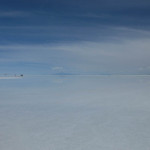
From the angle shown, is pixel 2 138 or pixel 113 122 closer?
pixel 2 138

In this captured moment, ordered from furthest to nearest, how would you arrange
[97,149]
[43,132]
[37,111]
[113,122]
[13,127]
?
[37,111] < [113,122] < [13,127] < [43,132] < [97,149]

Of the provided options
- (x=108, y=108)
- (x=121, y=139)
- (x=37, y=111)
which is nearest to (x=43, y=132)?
(x=121, y=139)

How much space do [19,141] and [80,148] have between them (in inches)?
24.2

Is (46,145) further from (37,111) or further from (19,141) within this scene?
(37,111)

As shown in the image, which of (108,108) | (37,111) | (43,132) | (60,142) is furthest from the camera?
(108,108)

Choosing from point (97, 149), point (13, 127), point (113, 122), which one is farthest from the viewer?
point (113, 122)

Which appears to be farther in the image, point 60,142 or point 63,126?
point 63,126

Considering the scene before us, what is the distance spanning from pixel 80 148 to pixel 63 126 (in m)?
0.69

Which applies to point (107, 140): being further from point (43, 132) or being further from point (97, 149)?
point (43, 132)

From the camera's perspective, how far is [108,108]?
142 inches

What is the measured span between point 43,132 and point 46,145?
0.37m

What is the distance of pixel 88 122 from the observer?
2691mm

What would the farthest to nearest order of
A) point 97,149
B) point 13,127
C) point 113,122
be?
point 113,122 < point 13,127 < point 97,149

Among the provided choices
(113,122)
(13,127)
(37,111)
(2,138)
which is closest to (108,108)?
(113,122)
